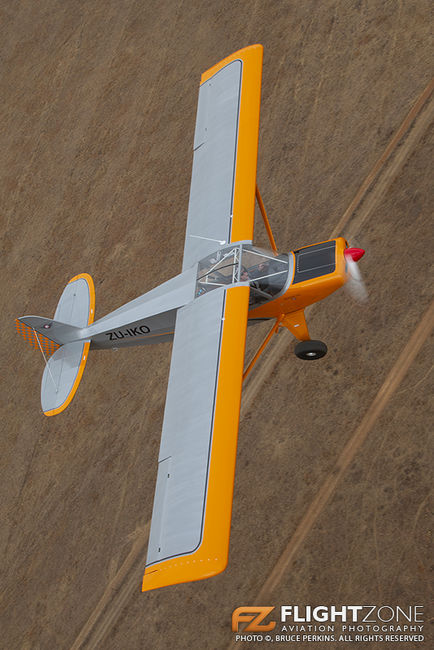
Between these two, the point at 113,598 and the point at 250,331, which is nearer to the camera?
the point at 113,598

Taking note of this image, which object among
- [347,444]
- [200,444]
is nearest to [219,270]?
[200,444]

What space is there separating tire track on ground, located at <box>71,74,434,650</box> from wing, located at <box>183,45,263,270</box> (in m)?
3.94

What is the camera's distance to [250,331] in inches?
562

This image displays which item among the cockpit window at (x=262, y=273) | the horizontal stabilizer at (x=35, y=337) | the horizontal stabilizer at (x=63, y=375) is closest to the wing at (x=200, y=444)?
the cockpit window at (x=262, y=273)

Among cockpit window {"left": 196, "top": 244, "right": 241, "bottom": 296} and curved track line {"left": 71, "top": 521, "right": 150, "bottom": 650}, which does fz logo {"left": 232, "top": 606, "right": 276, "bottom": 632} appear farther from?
cockpit window {"left": 196, "top": 244, "right": 241, "bottom": 296}

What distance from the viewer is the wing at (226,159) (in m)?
10.6

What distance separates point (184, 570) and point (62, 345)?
19.8 feet

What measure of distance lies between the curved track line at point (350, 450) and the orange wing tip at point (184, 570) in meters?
4.86

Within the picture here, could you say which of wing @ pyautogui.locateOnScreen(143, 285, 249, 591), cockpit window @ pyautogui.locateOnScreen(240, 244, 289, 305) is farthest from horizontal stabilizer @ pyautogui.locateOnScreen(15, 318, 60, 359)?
cockpit window @ pyautogui.locateOnScreen(240, 244, 289, 305)

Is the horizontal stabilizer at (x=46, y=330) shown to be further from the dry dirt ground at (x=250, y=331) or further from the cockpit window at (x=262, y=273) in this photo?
the cockpit window at (x=262, y=273)

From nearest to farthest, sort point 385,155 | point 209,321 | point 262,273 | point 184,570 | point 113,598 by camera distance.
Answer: point 184,570 < point 209,321 < point 262,273 < point 113,598 < point 385,155

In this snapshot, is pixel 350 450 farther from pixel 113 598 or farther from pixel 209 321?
pixel 113 598

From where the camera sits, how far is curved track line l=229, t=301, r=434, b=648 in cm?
1191

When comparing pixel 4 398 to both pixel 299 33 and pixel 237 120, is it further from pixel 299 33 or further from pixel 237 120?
pixel 299 33
